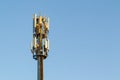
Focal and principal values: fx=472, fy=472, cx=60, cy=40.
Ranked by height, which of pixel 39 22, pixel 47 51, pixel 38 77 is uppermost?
pixel 39 22

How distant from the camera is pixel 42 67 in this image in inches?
2437

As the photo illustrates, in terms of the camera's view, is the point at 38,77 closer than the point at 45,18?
Yes

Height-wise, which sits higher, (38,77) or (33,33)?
(33,33)

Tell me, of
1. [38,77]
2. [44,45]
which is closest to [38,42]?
[44,45]

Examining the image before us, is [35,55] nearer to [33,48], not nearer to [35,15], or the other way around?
[33,48]

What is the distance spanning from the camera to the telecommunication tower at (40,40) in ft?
204

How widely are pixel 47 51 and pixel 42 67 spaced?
2.68 meters

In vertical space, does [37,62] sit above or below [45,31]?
below

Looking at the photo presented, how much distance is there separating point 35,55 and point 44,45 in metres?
1.90

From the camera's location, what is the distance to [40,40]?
209 ft

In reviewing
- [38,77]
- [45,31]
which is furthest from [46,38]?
[38,77]

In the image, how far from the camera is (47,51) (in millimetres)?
63500

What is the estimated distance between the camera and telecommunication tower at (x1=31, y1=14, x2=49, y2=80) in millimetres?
62281

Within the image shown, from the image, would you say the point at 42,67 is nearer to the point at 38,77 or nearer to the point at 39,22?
the point at 38,77
